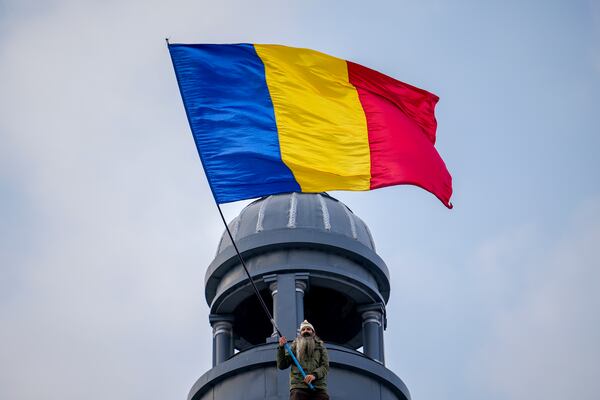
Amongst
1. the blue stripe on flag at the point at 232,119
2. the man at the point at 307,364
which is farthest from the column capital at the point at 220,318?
the man at the point at 307,364

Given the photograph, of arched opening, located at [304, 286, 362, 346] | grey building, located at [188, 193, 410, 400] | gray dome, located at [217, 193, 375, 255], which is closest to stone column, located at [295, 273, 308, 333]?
grey building, located at [188, 193, 410, 400]

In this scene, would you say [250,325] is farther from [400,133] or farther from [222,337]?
[400,133]

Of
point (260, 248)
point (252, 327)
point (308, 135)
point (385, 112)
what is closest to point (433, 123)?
point (385, 112)

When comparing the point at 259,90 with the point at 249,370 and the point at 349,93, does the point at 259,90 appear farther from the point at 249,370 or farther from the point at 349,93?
the point at 249,370

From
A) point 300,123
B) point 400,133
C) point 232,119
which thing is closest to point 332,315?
point 400,133

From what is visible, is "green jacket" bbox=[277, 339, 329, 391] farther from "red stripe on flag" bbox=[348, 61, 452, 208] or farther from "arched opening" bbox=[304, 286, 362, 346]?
"arched opening" bbox=[304, 286, 362, 346]

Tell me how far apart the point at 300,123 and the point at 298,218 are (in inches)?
282

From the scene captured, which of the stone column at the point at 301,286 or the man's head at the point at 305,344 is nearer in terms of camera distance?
the man's head at the point at 305,344

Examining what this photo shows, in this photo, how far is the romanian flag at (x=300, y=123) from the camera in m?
33.4

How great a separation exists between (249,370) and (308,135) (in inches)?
291

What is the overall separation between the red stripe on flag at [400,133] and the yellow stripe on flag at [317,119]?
0.96ft

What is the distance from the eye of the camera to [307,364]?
27.2 m

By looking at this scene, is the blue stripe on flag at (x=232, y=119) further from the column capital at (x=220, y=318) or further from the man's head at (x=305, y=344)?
the column capital at (x=220, y=318)

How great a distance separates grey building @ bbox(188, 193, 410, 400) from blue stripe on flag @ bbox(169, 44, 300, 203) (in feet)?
22.1
